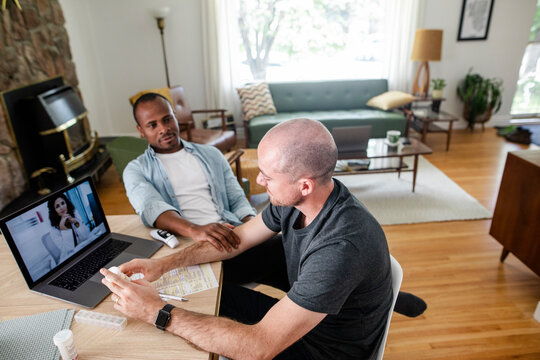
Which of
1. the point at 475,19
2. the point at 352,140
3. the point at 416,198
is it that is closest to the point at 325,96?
the point at 352,140

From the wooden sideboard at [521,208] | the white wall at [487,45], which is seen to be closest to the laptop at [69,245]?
the wooden sideboard at [521,208]

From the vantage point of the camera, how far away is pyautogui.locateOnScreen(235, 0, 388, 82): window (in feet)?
14.6

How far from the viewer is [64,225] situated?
1.11 m

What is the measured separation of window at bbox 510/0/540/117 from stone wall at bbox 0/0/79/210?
5.72 m

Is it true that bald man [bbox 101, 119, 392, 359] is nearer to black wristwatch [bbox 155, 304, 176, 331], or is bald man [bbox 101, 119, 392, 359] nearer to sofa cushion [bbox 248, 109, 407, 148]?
black wristwatch [bbox 155, 304, 176, 331]

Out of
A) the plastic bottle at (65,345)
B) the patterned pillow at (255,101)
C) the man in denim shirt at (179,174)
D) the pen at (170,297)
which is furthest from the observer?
the patterned pillow at (255,101)

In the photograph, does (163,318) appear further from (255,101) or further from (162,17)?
(162,17)

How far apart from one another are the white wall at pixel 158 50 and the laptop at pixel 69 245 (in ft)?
11.8

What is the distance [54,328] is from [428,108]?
4760 mm

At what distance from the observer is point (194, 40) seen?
447 centimetres

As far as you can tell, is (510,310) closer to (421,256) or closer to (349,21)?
(421,256)

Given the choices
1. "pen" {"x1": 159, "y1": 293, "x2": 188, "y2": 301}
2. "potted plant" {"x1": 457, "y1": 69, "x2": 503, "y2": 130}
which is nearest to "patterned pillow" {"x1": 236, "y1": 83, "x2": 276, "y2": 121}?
"potted plant" {"x1": 457, "y1": 69, "x2": 503, "y2": 130}

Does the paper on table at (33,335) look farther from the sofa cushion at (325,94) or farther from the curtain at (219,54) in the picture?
the curtain at (219,54)

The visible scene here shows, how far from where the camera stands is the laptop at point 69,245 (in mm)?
979
